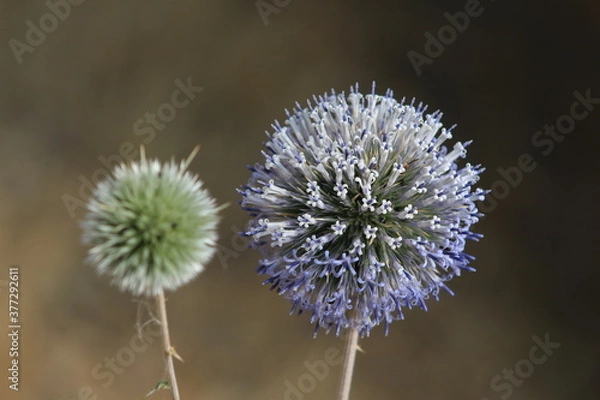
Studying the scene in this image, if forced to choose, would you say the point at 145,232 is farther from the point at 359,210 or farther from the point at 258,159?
the point at 258,159

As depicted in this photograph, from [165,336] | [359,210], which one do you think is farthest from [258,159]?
[165,336]

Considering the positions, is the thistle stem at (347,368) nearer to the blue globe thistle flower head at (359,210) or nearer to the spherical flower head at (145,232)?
the blue globe thistle flower head at (359,210)

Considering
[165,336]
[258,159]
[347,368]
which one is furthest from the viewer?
[258,159]

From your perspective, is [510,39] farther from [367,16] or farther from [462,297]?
[462,297]

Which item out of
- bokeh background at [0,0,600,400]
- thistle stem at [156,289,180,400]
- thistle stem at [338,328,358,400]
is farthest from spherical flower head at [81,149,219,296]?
bokeh background at [0,0,600,400]

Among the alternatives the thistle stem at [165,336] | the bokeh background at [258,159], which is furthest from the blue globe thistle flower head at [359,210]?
the bokeh background at [258,159]
